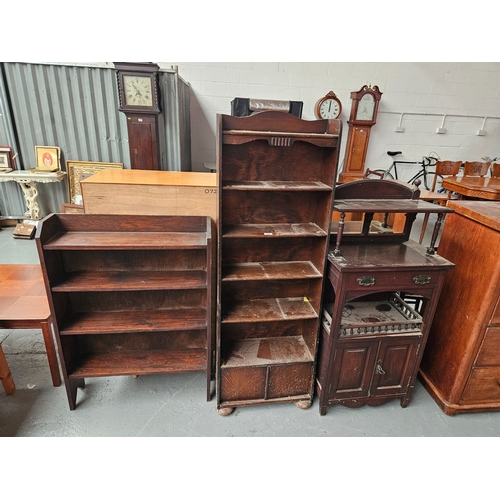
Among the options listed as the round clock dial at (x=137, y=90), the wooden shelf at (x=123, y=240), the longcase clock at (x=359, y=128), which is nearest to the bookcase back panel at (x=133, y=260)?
the wooden shelf at (x=123, y=240)

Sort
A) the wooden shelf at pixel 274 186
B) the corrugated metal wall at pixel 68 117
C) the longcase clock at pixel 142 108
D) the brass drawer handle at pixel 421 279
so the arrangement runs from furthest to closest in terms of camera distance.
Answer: the corrugated metal wall at pixel 68 117, the longcase clock at pixel 142 108, the brass drawer handle at pixel 421 279, the wooden shelf at pixel 274 186

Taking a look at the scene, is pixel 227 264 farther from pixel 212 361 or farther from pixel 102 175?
pixel 102 175

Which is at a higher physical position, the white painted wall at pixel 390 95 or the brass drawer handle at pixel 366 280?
the white painted wall at pixel 390 95

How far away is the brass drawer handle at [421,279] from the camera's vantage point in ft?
5.23

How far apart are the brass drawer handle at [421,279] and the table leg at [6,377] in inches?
88.4

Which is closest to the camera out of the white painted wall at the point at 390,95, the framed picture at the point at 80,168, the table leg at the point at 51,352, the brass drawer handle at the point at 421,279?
the brass drawer handle at the point at 421,279

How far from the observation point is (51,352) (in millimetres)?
1867

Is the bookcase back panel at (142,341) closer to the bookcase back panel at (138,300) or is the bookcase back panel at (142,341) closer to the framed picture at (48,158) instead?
the bookcase back panel at (138,300)

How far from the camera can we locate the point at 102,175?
1909 mm

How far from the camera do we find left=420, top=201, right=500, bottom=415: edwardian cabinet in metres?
1.60

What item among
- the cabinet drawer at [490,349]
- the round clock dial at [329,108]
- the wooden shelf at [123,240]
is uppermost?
the round clock dial at [329,108]

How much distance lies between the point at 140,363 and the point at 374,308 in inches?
55.0

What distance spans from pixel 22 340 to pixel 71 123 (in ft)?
9.72

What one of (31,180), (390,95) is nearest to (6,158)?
(31,180)
